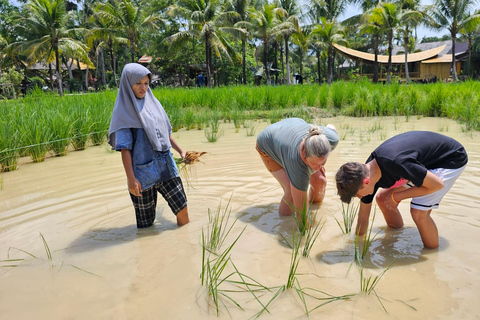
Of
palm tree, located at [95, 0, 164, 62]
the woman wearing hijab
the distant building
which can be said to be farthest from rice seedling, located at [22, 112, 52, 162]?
the distant building

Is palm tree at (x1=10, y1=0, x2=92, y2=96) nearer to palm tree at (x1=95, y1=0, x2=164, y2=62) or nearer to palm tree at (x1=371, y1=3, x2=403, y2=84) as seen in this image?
palm tree at (x1=95, y1=0, x2=164, y2=62)

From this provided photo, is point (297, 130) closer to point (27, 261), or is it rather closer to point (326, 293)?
point (326, 293)

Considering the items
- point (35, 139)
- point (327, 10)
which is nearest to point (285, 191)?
point (35, 139)

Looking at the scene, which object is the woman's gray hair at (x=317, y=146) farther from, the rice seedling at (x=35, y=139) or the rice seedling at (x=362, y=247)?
the rice seedling at (x=35, y=139)

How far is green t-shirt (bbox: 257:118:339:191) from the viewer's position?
100 inches

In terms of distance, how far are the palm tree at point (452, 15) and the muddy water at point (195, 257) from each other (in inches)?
929

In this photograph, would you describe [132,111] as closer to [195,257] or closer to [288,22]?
[195,257]

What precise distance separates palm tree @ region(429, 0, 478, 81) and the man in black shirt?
24.0m

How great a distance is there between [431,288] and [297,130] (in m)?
1.26

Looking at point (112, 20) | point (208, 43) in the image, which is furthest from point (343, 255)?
point (112, 20)

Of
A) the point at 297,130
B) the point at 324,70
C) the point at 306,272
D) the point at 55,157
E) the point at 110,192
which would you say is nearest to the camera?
the point at 306,272

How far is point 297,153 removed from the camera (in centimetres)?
250

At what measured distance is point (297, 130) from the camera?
270 centimetres

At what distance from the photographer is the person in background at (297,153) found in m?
2.32
